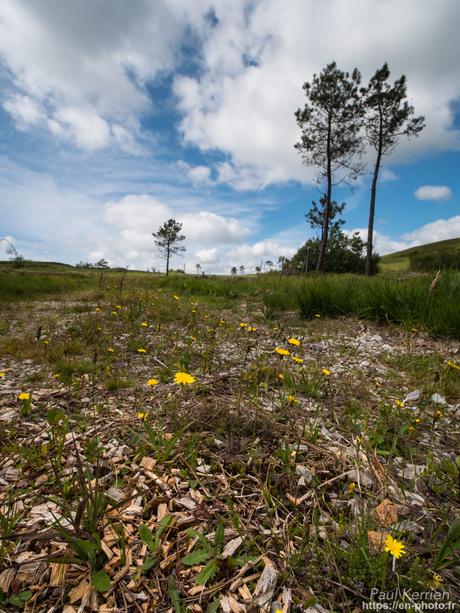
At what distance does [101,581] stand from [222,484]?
2.22 ft

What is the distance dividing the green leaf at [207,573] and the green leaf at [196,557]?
0.10 feet

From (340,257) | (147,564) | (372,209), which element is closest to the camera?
(147,564)

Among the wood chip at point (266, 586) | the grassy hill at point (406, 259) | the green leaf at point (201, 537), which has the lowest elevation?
the wood chip at point (266, 586)

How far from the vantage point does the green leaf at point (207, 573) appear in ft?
3.60

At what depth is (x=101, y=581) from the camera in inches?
42.4

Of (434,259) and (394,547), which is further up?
(434,259)

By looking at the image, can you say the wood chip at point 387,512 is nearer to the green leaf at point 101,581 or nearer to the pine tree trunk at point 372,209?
the green leaf at point 101,581

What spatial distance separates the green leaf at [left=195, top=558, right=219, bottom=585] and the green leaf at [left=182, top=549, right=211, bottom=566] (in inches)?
1.2

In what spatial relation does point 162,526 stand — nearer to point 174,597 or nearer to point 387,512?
point 174,597

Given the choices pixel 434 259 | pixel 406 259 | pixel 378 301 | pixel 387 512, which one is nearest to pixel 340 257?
pixel 434 259

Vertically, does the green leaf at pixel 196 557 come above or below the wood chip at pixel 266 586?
above

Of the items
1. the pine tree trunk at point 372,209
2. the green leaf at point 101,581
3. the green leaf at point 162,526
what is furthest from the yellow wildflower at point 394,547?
the pine tree trunk at point 372,209

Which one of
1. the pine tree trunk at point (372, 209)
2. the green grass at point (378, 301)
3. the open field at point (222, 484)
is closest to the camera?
the open field at point (222, 484)

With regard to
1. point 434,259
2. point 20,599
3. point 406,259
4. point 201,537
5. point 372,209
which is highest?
point 406,259
